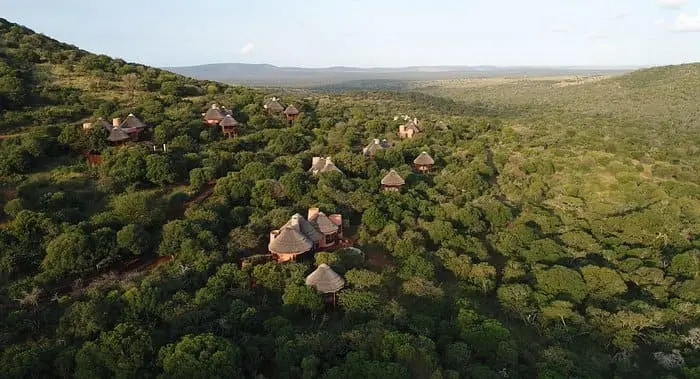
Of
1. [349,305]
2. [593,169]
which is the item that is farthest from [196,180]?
[593,169]

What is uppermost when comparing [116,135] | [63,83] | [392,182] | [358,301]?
A: [63,83]

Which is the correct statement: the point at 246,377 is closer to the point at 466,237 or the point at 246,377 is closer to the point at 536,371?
the point at 536,371

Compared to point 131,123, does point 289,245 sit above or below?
below

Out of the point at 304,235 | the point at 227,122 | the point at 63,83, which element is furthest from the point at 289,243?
the point at 63,83

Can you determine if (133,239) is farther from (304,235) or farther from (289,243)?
(304,235)

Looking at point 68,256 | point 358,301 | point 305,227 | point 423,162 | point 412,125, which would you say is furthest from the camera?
point 412,125

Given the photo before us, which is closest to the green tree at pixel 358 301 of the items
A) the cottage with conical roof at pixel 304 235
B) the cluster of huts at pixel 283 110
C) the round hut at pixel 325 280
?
the round hut at pixel 325 280
